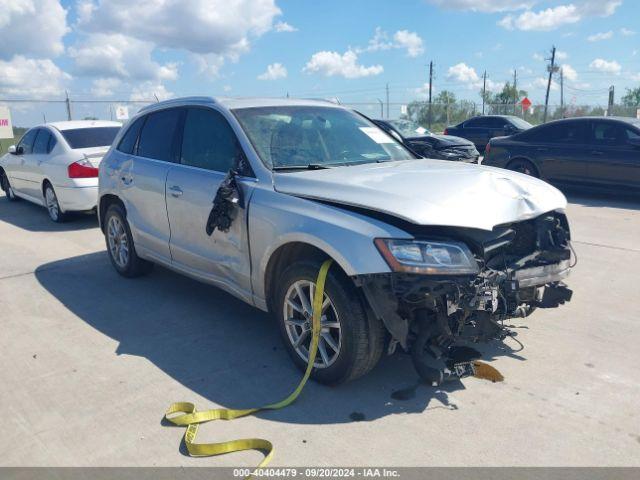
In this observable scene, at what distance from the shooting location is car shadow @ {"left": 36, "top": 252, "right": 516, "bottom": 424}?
11.6 feet

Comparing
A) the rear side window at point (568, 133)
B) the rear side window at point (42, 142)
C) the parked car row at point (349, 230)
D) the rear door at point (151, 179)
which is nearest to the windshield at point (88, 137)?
the rear side window at point (42, 142)

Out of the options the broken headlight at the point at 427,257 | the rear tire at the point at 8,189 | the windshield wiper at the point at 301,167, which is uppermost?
the windshield wiper at the point at 301,167

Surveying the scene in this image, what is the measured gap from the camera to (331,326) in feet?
11.8

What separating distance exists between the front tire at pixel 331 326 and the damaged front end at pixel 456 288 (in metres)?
0.14

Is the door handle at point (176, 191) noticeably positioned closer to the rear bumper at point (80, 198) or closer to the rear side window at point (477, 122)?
the rear bumper at point (80, 198)

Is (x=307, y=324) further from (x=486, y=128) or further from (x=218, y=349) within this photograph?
(x=486, y=128)

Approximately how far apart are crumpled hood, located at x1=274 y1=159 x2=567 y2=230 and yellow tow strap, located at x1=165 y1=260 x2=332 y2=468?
52cm

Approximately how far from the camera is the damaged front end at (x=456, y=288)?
10.6ft

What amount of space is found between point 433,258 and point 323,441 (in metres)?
1.18

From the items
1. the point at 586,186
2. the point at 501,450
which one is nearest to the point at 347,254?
the point at 501,450

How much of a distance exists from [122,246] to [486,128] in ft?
53.7

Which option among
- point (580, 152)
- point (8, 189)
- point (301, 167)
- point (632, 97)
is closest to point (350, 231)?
point (301, 167)

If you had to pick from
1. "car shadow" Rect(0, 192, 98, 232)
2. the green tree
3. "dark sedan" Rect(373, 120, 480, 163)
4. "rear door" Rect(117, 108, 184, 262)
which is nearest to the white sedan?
"car shadow" Rect(0, 192, 98, 232)

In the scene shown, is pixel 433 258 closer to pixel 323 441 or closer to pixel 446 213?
pixel 446 213
